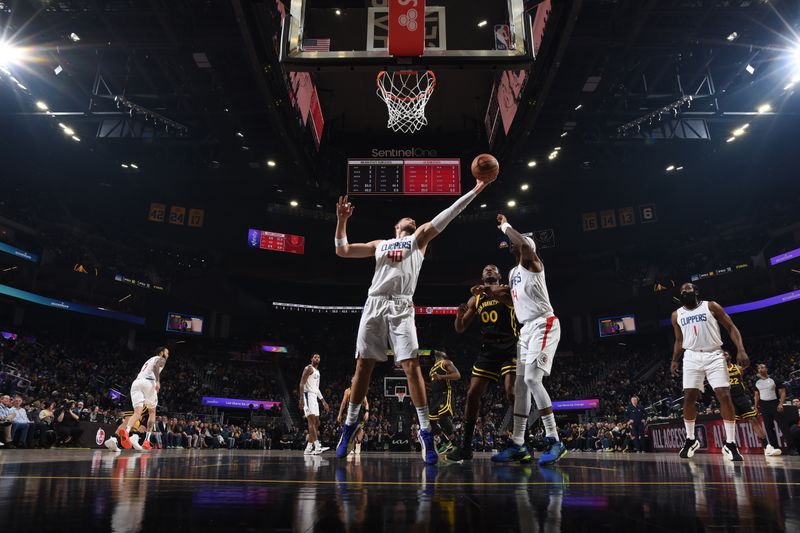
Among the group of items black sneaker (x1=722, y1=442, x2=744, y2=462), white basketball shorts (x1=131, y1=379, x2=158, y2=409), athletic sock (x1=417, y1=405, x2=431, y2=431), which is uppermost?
white basketball shorts (x1=131, y1=379, x2=158, y2=409)

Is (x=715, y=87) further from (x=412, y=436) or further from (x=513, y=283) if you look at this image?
(x=412, y=436)

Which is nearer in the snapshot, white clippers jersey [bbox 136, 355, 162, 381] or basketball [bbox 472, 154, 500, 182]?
basketball [bbox 472, 154, 500, 182]

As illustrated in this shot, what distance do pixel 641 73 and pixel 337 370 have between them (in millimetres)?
22866

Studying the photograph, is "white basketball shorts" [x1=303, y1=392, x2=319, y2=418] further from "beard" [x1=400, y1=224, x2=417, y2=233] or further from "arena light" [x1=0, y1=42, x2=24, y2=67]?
"arena light" [x1=0, y1=42, x2=24, y2=67]

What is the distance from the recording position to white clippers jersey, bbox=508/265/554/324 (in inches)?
199

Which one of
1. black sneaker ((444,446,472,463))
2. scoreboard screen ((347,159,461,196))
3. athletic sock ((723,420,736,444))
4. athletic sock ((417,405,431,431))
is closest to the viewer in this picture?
athletic sock ((417,405,431,431))

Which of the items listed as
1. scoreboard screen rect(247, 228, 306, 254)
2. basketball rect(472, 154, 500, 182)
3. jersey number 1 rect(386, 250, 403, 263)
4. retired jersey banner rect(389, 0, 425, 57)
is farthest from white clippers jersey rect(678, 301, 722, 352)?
scoreboard screen rect(247, 228, 306, 254)

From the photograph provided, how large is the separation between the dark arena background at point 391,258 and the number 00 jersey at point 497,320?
50mm

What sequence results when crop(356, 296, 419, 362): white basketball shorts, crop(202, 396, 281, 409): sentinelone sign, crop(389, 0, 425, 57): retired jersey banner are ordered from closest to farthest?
1. crop(356, 296, 419, 362): white basketball shorts
2. crop(389, 0, 425, 57): retired jersey banner
3. crop(202, 396, 281, 409): sentinelone sign

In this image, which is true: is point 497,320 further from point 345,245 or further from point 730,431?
point 730,431

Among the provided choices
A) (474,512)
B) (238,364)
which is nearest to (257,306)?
(238,364)

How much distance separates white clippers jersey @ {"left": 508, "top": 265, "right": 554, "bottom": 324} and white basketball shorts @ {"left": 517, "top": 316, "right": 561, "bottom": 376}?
0.07 m

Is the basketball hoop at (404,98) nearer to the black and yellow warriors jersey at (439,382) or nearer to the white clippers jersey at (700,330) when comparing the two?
the black and yellow warriors jersey at (439,382)

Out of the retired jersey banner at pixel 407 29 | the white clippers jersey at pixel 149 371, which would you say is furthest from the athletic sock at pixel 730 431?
the white clippers jersey at pixel 149 371
